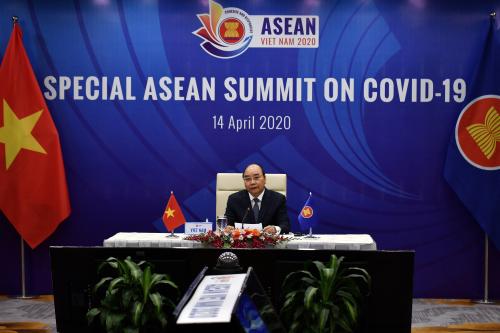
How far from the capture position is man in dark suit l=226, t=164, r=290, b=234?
5.12 m

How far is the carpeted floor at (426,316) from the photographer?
4.91 meters

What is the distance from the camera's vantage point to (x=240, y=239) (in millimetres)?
3797

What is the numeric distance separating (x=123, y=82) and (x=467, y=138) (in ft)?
10.0

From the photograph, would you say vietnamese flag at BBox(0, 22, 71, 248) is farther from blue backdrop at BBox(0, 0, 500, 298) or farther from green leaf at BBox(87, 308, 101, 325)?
green leaf at BBox(87, 308, 101, 325)

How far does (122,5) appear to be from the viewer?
6016mm

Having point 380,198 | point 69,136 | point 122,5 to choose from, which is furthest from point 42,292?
point 380,198

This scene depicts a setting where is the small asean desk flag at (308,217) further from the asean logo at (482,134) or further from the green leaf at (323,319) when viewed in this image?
the green leaf at (323,319)

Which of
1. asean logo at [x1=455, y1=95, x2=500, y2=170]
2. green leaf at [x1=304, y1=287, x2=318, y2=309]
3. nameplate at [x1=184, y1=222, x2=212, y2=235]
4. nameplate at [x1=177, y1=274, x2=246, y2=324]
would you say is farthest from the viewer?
asean logo at [x1=455, y1=95, x2=500, y2=170]

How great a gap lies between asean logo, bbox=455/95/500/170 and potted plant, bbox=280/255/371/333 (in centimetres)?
378

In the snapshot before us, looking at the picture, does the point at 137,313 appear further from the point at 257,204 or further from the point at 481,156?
the point at 481,156

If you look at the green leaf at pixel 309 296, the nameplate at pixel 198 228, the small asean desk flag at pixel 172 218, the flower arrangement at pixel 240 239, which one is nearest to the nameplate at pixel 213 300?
the green leaf at pixel 309 296

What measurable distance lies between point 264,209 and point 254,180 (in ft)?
0.77

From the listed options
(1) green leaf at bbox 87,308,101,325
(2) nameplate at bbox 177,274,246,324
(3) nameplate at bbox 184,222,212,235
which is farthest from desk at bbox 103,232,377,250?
(2) nameplate at bbox 177,274,246,324

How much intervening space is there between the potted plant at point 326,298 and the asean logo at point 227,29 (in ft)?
12.9
